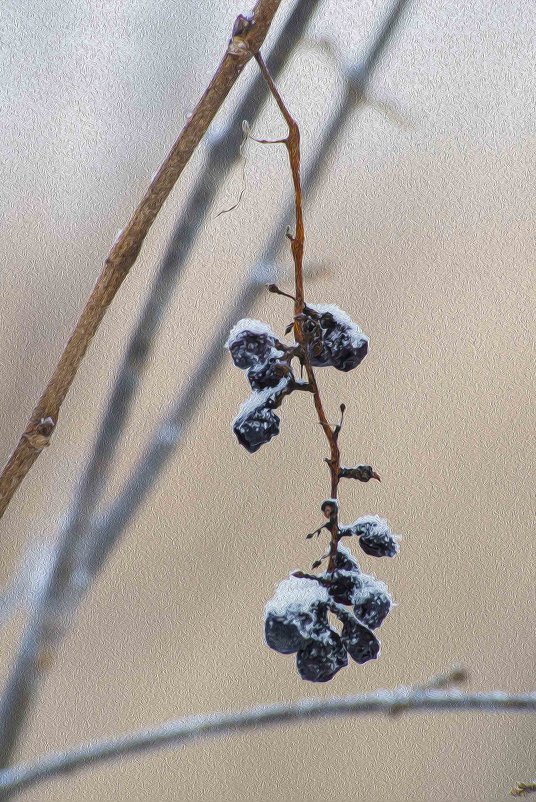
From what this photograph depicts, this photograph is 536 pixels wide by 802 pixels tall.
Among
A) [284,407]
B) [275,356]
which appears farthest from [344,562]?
[284,407]

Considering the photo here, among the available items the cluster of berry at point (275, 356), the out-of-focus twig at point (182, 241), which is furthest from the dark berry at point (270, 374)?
the out-of-focus twig at point (182, 241)

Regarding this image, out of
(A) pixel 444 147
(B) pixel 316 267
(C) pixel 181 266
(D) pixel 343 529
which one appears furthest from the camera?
(A) pixel 444 147

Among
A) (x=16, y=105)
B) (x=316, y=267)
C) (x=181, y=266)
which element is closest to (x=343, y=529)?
(x=181, y=266)

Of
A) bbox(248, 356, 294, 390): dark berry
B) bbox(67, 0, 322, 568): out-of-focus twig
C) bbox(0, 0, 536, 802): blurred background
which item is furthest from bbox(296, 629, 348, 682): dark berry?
bbox(0, 0, 536, 802): blurred background

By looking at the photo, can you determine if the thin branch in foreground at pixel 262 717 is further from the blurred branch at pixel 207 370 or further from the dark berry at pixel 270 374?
the blurred branch at pixel 207 370

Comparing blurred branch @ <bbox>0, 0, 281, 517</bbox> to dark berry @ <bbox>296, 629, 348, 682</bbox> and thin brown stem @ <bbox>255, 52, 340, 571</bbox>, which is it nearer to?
thin brown stem @ <bbox>255, 52, 340, 571</bbox>

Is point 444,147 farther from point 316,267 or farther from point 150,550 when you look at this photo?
point 150,550
